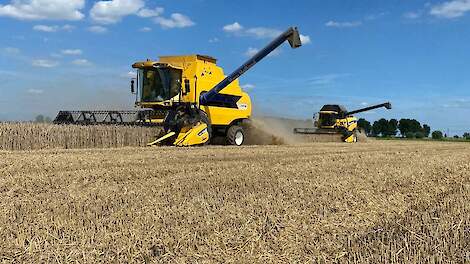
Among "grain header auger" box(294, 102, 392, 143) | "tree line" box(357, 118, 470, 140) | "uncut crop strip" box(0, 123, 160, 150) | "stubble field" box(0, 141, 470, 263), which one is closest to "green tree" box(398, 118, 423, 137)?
"tree line" box(357, 118, 470, 140)

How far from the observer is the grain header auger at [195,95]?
54.5 feet

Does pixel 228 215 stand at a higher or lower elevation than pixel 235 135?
lower

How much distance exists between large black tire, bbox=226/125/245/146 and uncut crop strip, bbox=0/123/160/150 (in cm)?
310

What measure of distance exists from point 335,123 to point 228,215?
83.3 ft

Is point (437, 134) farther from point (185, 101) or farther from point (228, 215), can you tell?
point (228, 215)

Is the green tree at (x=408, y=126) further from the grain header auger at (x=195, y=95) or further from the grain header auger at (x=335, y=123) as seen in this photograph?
the grain header auger at (x=195, y=95)

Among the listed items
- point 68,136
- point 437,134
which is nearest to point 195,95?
point 68,136

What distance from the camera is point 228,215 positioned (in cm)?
518

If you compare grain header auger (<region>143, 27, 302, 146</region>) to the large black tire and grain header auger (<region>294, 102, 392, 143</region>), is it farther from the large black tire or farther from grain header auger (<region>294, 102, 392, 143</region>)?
grain header auger (<region>294, 102, 392, 143</region>)

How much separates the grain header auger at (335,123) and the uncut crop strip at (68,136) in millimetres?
13944

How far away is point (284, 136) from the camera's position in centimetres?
2214

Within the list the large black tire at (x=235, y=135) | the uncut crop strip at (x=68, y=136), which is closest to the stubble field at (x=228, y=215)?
the uncut crop strip at (x=68, y=136)

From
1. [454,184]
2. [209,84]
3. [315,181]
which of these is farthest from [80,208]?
[209,84]

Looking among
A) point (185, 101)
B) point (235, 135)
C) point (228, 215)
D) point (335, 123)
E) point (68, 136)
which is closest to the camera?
point (228, 215)
